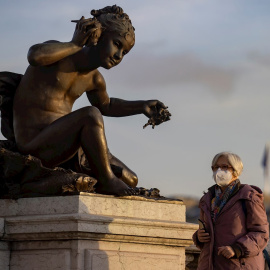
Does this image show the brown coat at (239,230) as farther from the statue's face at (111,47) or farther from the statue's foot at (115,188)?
the statue's face at (111,47)

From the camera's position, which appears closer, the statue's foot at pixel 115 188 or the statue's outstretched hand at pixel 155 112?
the statue's foot at pixel 115 188

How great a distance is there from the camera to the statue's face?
10.0 m

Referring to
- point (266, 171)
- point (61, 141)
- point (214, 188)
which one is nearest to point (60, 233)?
point (61, 141)

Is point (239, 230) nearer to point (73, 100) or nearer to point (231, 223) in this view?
point (231, 223)

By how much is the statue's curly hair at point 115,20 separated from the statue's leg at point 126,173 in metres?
1.25

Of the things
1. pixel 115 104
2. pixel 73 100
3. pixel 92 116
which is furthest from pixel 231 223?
pixel 115 104

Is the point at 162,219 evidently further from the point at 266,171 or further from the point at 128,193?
the point at 266,171

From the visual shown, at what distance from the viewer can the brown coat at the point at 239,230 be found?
8102mm

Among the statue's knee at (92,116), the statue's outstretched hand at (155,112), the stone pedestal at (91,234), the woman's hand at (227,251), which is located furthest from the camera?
the statue's outstretched hand at (155,112)

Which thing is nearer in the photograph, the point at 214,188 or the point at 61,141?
the point at 214,188

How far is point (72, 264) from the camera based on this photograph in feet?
30.0

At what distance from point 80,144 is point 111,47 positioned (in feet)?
3.37

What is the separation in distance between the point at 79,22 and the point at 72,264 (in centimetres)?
232

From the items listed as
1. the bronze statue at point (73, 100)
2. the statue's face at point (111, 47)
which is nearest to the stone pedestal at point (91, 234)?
the bronze statue at point (73, 100)
